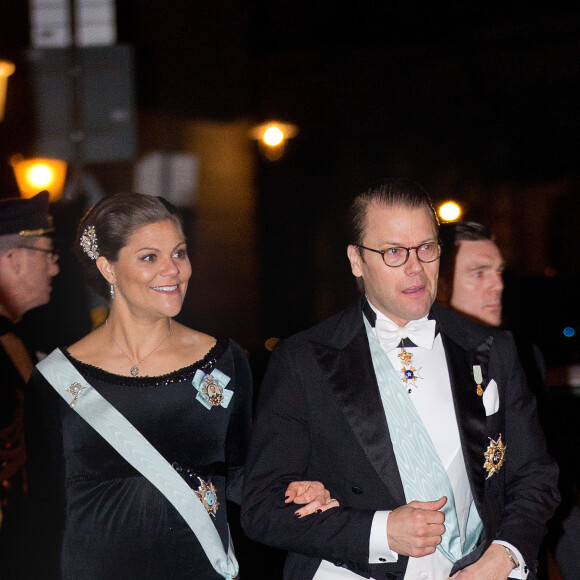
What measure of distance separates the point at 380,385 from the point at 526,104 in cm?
518

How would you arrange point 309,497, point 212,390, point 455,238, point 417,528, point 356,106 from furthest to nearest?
point 356,106 → point 455,238 → point 212,390 → point 309,497 → point 417,528

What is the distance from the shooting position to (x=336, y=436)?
1.96 metres

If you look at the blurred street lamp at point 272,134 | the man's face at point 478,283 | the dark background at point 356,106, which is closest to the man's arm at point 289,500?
the man's face at point 478,283

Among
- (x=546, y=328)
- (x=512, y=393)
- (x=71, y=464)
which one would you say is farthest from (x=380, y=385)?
(x=546, y=328)

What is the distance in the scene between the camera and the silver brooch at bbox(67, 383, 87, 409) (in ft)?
7.16

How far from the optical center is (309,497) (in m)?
1.86

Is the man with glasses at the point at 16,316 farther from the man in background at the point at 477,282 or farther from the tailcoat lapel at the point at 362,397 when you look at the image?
the man in background at the point at 477,282

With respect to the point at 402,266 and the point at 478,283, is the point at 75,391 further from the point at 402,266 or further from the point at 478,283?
the point at 478,283

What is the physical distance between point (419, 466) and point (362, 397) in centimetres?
23

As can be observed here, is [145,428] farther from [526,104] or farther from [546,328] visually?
[526,104]

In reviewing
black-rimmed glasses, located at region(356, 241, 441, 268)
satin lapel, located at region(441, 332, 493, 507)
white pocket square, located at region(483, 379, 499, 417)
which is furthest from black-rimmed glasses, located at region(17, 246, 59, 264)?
white pocket square, located at region(483, 379, 499, 417)

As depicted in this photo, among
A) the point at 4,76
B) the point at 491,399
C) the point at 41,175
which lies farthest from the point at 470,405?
the point at 4,76

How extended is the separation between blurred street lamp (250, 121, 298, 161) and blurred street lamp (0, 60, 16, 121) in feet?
7.17

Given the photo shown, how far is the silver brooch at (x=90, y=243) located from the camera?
229cm
